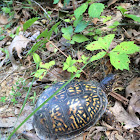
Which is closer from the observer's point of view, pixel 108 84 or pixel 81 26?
pixel 108 84

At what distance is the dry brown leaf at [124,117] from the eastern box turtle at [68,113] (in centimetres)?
25

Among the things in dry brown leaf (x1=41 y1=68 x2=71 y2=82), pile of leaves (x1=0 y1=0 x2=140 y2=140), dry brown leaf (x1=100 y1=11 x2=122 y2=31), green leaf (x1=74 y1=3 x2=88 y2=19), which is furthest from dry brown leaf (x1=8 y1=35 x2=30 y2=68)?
dry brown leaf (x1=100 y1=11 x2=122 y2=31)

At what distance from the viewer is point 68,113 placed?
171cm

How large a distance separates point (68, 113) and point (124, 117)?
84cm

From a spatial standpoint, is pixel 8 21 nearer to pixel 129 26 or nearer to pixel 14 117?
pixel 14 117

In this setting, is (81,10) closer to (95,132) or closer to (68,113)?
(68,113)

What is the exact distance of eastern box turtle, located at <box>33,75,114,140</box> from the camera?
1.71 meters

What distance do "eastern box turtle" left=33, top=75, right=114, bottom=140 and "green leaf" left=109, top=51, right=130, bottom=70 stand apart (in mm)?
518

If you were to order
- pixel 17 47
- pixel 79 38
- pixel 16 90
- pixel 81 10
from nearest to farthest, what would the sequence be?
pixel 81 10 → pixel 16 90 → pixel 79 38 → pixel 17 47

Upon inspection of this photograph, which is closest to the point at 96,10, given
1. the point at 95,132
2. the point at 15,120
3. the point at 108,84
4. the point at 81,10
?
the point at 81,10

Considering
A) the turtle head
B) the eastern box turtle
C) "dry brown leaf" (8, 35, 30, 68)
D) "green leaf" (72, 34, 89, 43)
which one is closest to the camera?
the eastern box turtle

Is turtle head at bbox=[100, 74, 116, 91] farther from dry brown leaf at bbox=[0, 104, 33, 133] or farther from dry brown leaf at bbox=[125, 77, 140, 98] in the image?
dry brown leaf at bbox=[0, 104, 33, 133]

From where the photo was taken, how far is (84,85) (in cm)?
191

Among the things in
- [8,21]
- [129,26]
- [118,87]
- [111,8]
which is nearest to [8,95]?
[118,87]
